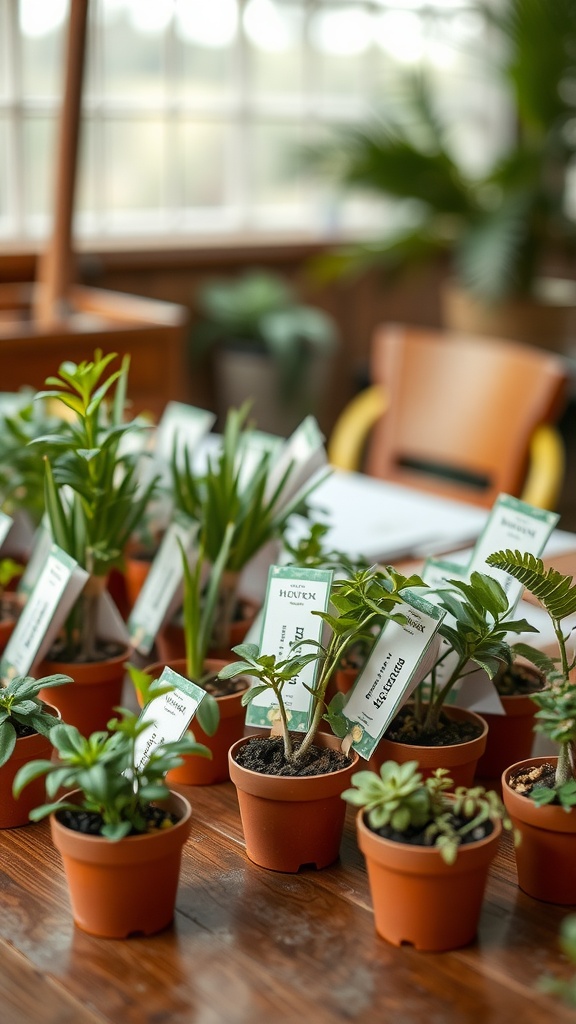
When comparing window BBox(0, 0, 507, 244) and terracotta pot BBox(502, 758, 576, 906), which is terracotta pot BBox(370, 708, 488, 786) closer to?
terracotta pot BBox(502, 758, 576, 906)

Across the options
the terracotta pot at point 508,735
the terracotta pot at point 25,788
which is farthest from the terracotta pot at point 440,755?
the terracotta pot at point 25,788

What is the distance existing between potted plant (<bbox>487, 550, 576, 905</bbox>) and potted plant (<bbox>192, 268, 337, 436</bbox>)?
11.4 feet

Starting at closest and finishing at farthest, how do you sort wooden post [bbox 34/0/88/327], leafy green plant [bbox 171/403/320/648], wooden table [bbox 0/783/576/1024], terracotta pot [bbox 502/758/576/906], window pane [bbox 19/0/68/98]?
wooden table [bbox 0/783/576/1024] → terracotta pot [bbox 502/758/576/906] → leafy green plant [bbox 171/403/320/648] → wooden post [bbox 34/0/88/327] → window pane [bbox 19/0/68/98]

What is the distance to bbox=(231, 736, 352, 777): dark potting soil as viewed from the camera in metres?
1.00

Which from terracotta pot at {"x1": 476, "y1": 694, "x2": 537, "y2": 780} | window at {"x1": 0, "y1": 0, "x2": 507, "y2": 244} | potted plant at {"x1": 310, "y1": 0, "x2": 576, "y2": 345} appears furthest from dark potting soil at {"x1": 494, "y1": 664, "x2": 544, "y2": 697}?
window at {"x1": 0, "y1": 0, "x2": 507, "y2": 244}

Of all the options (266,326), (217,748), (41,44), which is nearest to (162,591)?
(217,748)

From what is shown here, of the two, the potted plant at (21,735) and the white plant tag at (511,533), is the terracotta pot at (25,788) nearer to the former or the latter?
the potted plant at (21,735)

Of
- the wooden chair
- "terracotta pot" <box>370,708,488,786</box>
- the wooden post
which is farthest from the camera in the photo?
the wooden post

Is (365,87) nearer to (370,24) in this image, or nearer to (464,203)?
(370,24)

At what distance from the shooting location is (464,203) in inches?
167

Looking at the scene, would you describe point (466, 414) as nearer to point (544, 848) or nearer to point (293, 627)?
point (293, 627)

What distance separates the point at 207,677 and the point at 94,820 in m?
0.31

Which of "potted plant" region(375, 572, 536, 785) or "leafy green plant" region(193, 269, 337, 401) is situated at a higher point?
"potted plant" region(375, 572, 536, 785)

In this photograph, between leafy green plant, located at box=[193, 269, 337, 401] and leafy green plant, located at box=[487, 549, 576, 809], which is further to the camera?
leafy green plant, located at box=[193, 269, 337, 401]
